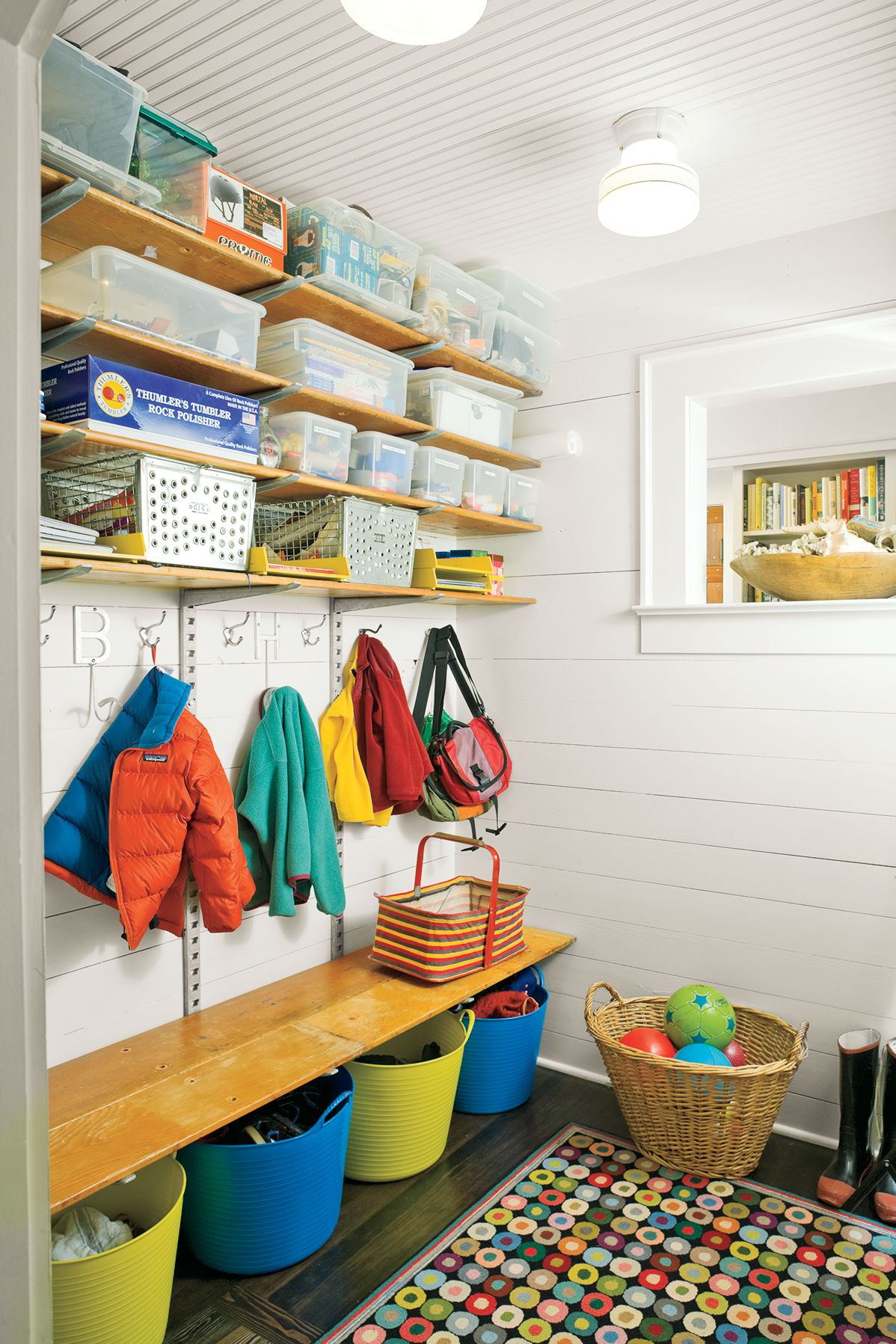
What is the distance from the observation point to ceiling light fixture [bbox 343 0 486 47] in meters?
1.56

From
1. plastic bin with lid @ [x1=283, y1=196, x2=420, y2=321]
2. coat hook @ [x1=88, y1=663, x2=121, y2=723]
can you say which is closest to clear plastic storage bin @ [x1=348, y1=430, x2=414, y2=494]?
plastic bin with lid @ [x1=283, y1=196, x2=420, y2=321]

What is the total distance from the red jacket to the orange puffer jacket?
631 mm

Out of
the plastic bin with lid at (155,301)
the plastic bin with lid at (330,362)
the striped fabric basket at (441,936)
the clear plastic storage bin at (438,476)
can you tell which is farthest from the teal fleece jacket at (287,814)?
the plastic bin with lid at (155,301)

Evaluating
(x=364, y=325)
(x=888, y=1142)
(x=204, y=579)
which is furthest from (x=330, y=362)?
(x=888, y=1142)

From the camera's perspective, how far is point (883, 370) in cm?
263

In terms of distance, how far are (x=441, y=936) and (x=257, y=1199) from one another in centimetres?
84

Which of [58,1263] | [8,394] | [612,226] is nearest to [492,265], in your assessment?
[612,226]

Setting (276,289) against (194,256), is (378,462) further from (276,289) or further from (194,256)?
(194,256)

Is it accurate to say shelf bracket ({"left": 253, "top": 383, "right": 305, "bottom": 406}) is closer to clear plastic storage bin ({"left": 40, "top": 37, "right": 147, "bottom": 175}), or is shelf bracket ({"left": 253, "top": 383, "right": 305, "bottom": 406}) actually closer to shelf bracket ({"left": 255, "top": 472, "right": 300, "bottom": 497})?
shelf bracket ({"left": 255, "top": 472, "right": 300, "bottom": 497})

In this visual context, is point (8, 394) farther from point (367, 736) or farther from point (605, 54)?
point (367, 736)

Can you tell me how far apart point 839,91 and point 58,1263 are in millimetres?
2697

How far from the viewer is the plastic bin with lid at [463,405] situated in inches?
108

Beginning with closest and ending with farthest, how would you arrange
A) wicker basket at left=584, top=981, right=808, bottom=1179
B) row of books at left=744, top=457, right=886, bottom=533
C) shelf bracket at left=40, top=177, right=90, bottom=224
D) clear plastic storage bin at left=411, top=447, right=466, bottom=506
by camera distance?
shelf bracket at left=40, top=177, right=90, bottom=224
wicker basket at left=584, top=981, right=808, bottom=1179
clear plastic storage bin at left=411, top=447, right=466, bottom=506
row of books at left=744, top=457, right=886, bottom=533

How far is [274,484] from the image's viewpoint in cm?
225
